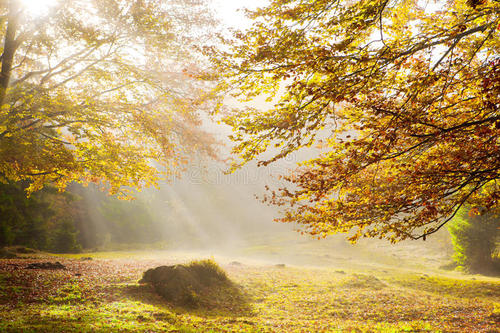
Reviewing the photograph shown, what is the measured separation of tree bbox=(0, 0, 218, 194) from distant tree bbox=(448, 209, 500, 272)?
66.5 feet

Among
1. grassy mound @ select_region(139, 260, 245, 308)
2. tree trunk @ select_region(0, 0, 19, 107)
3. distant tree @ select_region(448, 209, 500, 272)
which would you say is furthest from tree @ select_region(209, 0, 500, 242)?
distant tree @ select_region(448, 209, 500, 272)

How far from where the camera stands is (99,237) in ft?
97.3

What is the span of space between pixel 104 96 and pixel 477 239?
976 inches

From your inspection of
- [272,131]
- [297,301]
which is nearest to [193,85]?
[272,131]

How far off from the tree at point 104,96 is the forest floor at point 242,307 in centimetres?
336

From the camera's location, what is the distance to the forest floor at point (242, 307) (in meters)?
6.01

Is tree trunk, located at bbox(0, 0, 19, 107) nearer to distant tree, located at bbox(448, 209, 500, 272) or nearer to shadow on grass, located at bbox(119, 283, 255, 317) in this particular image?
shadow on grass, located at bbox(119, 283, 255, 317)

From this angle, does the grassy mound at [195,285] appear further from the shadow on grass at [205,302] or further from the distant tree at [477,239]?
the distant tree at [477,239]

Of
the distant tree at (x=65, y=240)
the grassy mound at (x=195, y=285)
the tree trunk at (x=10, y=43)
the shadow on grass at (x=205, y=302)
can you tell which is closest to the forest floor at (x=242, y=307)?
the shadow on grass at (x=205, y=302)

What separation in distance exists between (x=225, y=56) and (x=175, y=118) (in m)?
5.07

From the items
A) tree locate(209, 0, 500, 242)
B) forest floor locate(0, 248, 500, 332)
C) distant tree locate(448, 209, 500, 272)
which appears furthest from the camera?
distant tree locate(448, 209, 500, 272)

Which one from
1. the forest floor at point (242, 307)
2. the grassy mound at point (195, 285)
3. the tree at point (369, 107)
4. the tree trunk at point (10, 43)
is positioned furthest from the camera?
the grassy mound at point (195, 285)

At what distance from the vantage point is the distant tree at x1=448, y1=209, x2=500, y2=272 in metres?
18.8

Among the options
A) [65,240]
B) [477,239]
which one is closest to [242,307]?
[477,239]
